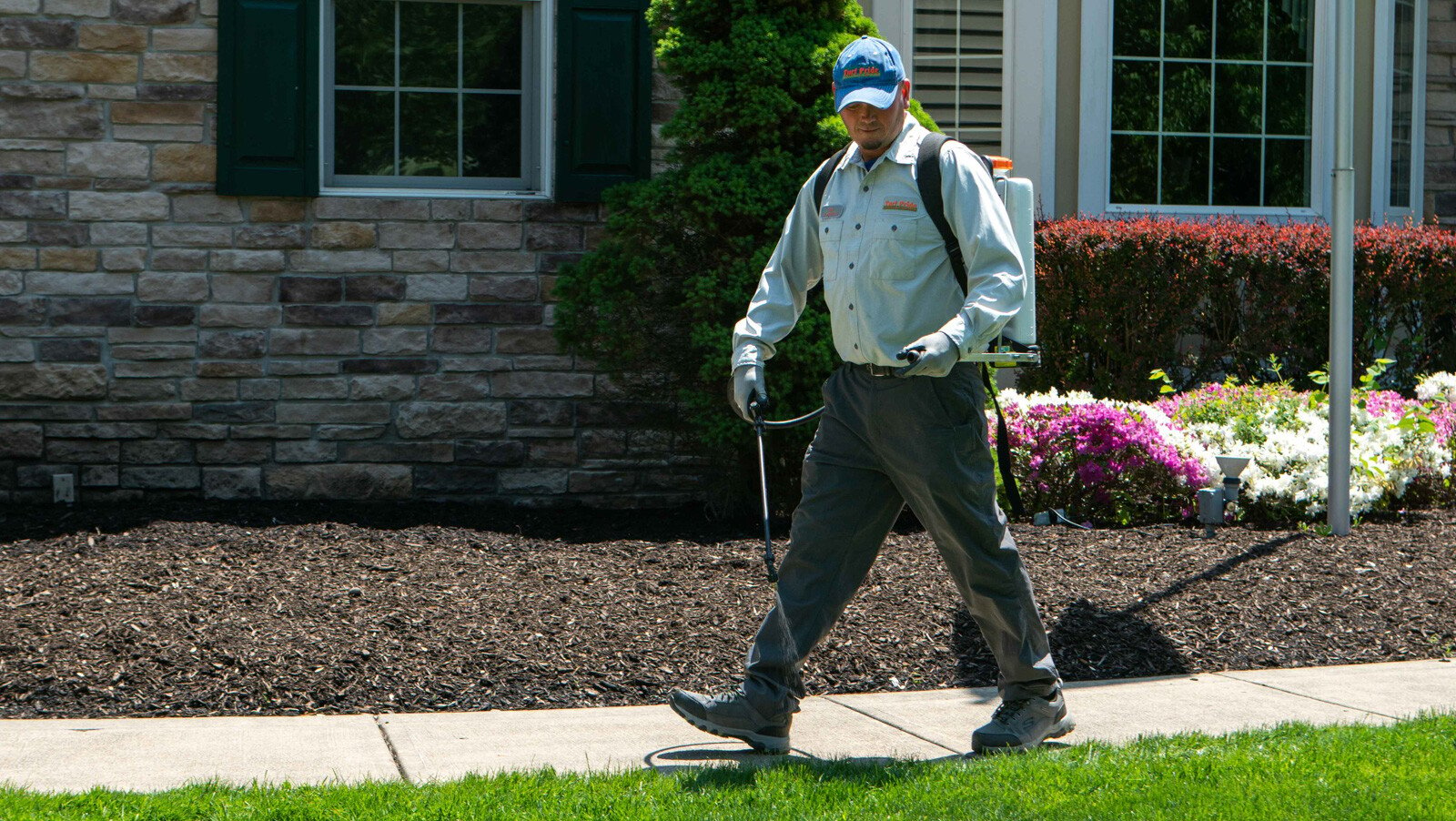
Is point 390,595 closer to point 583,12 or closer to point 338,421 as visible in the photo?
point 338,421

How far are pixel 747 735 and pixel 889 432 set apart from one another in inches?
33.8

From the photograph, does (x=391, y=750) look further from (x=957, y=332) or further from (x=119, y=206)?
(x=119, y=206)

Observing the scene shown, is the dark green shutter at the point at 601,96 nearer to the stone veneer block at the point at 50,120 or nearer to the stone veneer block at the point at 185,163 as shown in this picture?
the stone veneer block at the point at 185,163

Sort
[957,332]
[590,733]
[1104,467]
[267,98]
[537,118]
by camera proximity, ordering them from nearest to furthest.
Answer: [957,332], [590,733], [1104,467], [267,98], [537,118]

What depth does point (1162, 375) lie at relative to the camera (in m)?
7.61

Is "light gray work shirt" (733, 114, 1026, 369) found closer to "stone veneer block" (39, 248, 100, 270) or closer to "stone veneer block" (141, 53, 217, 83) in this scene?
"stone veneer block" (141, 53, 217, 83)

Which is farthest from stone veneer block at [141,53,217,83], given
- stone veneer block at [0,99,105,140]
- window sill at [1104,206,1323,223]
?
window sill at [1104,206,1323,223]

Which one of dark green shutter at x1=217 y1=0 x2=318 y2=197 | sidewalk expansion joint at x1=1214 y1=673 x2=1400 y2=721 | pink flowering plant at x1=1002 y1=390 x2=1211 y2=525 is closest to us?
sidewalk expansion joint at x1=1214 y1=673 x2=1400 y2=721

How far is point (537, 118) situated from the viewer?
780 cm

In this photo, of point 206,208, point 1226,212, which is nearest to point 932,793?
point 206,208

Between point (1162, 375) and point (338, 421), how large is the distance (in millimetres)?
4216

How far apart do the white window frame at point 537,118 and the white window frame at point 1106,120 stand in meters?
3.13

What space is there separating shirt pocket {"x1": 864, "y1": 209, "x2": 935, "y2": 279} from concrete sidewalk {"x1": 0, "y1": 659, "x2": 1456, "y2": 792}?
48.4 inches

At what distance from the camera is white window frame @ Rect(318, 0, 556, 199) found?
298 inches
